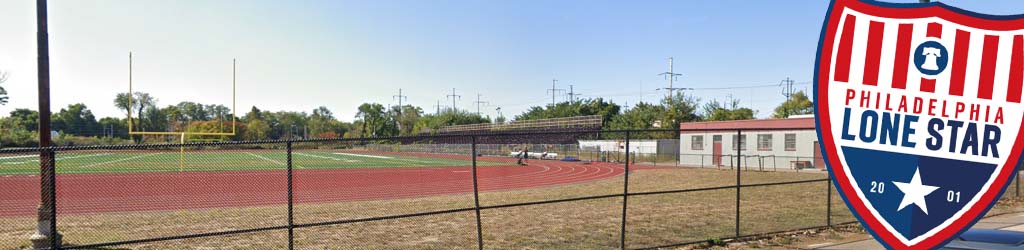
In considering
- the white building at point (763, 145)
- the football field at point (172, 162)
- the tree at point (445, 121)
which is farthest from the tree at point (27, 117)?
the white building at point (763, 145)

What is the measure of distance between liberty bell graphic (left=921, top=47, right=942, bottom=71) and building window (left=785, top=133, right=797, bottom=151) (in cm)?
3592

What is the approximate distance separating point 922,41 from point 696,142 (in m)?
42.4

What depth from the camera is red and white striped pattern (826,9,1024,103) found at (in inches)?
90.3

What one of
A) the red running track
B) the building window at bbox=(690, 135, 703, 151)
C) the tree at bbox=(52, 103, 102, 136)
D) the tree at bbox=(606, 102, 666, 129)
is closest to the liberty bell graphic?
the red running track

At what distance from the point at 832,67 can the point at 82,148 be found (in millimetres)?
6275

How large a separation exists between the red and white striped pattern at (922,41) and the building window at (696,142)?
41580mm

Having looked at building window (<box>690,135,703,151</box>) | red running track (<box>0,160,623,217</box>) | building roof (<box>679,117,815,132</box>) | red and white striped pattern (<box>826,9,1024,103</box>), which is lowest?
red running track (<box>0,160,623,217</box>)

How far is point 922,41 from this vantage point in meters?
2.39

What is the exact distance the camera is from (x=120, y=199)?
16141mm

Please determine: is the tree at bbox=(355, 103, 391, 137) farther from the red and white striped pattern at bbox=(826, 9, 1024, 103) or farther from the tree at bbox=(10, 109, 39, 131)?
the red and white striped pattern at bbox=(826, 9, 1024, 103)

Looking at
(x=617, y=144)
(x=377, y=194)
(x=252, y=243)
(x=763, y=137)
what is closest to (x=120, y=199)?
(x=377, y=194)

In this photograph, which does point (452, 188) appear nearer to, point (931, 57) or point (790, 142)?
point (931, 57)

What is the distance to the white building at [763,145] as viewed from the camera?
112 ft

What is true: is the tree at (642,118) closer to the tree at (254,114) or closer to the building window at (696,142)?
the building window at (696,142)
